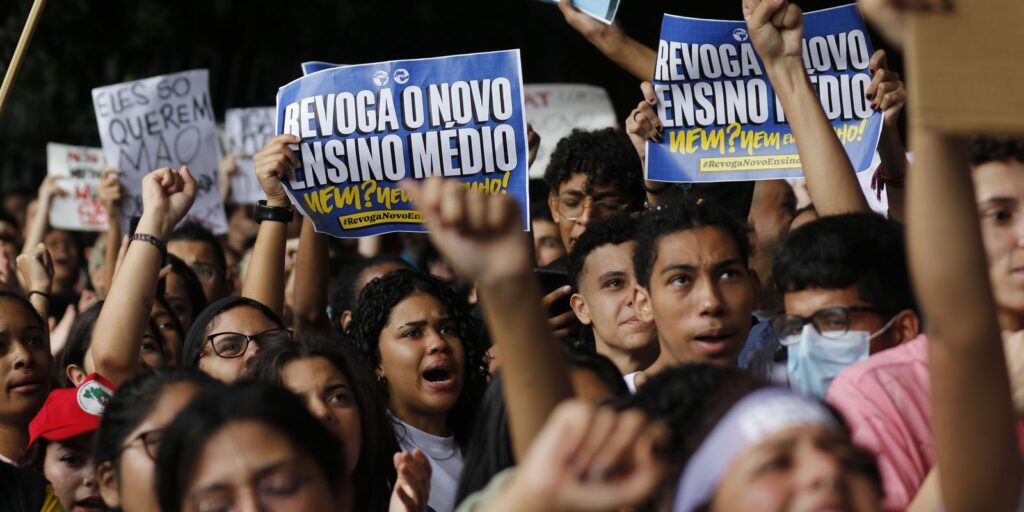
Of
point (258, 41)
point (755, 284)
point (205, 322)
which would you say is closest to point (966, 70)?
point (755, 284)

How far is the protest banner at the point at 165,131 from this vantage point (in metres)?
7.48

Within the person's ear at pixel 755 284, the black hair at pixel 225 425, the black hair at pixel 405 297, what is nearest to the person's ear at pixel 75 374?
the black hair at pixel 405 297

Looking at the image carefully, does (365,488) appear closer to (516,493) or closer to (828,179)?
(828,179)

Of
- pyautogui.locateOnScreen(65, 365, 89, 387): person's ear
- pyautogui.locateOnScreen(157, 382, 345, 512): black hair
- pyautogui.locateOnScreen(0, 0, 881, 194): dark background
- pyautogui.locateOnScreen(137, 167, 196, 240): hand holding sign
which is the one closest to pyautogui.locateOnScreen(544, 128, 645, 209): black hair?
pyautogui.locateOnScreen(137, 167, 196, 240): hand holding sign

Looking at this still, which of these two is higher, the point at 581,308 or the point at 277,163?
the point at 277,163

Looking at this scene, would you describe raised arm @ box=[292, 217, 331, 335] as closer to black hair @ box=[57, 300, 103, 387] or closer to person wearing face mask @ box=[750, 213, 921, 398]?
black hair @ box=[57, 300, 103, 387]

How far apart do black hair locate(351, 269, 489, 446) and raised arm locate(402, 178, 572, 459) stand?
2.14 metres

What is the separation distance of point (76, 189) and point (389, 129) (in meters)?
4.25

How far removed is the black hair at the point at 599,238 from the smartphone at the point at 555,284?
1.41 ft

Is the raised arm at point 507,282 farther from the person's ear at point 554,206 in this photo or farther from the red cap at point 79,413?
the person's ear at point 554,206

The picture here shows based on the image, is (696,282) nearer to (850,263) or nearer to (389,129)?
(850,263)

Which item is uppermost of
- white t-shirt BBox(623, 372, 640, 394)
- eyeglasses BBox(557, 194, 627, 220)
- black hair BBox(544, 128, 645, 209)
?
black hair BBox(544, 128, 645, 209)

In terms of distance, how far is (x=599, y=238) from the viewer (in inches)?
199

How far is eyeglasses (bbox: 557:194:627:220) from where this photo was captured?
226 inches
